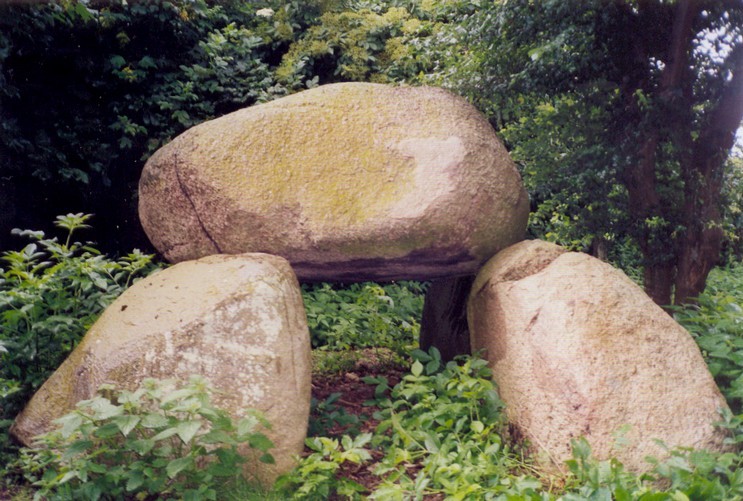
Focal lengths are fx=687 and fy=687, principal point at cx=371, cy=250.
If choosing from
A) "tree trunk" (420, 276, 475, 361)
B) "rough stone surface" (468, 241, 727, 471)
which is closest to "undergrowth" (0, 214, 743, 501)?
"rough stone surface" (468, 241, 727, 471)

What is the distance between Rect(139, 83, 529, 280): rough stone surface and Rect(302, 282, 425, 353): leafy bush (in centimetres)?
193

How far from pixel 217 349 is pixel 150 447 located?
0.59 m

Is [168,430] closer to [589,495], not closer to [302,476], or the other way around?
[302,476]

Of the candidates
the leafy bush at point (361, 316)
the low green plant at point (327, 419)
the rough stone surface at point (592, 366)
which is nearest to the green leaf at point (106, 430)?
the low green plant at point (327, 419)

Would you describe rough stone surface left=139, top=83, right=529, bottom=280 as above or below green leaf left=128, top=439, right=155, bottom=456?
above

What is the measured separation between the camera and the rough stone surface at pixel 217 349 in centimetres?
337

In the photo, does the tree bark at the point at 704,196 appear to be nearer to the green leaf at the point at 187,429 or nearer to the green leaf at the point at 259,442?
the green leaf at the point at 259,442

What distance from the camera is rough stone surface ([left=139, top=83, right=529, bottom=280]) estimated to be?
13.0 ft

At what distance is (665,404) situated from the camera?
3.30 meters

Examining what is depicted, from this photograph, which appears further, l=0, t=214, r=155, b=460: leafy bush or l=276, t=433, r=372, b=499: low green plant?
l=0, t=214, r=155, b=460: leafy bush

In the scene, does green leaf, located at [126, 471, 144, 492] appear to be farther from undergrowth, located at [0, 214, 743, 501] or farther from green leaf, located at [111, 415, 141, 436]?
green leaf, located at [111, 415, 141, 436]

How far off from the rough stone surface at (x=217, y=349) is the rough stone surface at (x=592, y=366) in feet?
3.73

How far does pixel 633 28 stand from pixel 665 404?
2838 millimetres

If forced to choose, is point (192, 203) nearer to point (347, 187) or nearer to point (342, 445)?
point (347, 187)
